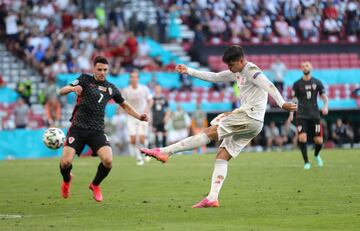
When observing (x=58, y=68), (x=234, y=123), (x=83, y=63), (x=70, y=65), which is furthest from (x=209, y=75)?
(x=83, y=63)

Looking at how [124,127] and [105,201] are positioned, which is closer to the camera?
[105,201]

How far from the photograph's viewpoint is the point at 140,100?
93.6 ft

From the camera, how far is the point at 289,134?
134 feet

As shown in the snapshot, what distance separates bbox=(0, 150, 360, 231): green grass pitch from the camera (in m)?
12.4

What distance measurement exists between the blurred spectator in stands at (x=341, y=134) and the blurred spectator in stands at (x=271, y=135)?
2.26 m

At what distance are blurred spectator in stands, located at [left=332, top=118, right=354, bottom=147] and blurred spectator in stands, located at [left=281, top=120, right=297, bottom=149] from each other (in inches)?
63.9

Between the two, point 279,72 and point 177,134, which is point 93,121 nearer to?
point 177,134

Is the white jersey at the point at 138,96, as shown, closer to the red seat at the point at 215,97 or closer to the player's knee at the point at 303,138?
the player's knee at the point at 303,138

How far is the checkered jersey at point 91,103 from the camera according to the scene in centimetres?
1602

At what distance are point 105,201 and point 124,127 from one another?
22.1m

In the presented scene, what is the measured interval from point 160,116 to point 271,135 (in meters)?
7.24

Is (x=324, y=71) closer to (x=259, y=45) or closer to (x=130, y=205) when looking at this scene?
(x=259, y=45)

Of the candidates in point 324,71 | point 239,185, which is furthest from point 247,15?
point 239,185

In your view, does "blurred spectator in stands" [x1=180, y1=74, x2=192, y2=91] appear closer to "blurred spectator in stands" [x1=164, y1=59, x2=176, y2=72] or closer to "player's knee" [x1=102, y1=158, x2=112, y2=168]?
"blurred spectator in stands" [x1=164, y1=59, x2=176, y2=72]
